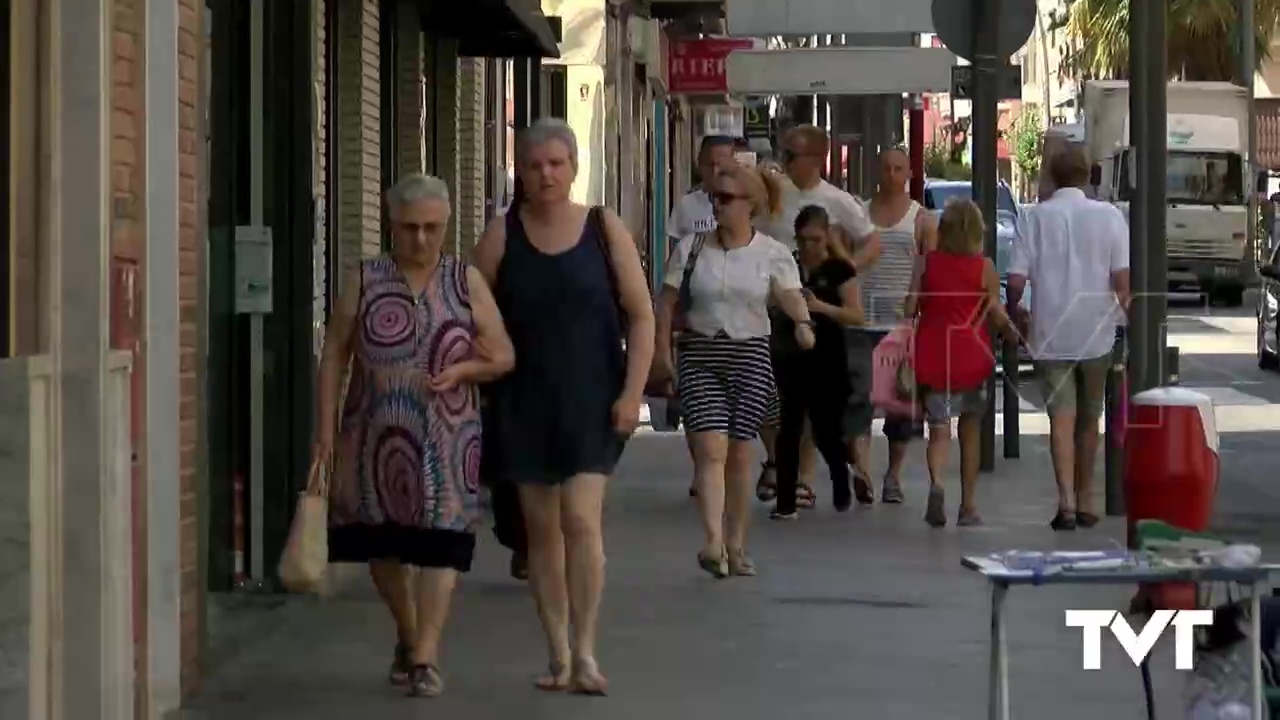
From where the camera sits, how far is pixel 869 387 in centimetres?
1528

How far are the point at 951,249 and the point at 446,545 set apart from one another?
5.97 metres

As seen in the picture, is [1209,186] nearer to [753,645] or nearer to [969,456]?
[969,456]

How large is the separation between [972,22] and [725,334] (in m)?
5.52

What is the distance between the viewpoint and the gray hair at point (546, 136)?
9.39 metres

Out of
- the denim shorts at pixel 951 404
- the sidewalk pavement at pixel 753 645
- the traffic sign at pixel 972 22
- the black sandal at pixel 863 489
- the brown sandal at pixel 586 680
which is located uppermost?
the traffic sign at pixel 972 22

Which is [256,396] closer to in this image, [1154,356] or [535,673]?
[535,673]

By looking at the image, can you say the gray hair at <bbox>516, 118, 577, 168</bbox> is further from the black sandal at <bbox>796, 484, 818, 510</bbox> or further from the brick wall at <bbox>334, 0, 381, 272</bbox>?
the black sandal at <bbox>796, 484, 818, 510</bbox>

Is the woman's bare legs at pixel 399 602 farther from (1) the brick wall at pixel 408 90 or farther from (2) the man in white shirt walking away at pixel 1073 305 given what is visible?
(1) the brick wall at pixel 408 90

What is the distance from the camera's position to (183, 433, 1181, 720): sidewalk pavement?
9.09 meters

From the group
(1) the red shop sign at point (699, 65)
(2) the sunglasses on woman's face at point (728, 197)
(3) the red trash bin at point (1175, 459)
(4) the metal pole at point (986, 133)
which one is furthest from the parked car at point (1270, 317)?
(3) the red trash bin at point (1175, 459)

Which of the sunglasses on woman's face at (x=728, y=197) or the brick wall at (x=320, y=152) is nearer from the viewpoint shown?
the brick wall at (x=320, y=152)

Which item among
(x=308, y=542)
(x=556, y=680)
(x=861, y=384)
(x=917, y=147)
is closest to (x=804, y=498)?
(x=861, y=384)

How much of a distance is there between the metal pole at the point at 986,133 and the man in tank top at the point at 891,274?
1.32 metres

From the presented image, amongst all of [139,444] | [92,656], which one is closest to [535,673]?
[139,444]
